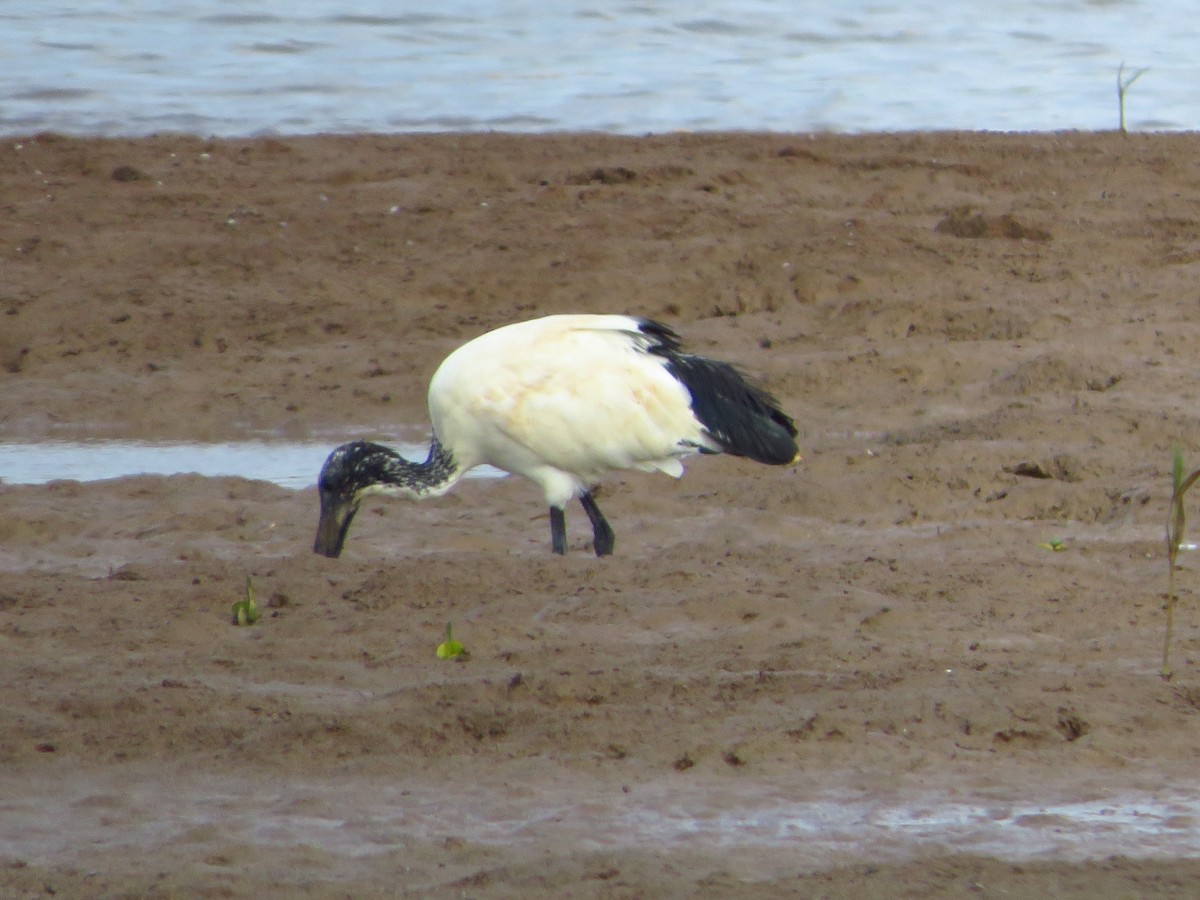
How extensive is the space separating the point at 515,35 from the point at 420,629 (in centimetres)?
1701

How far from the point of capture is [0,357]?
34.4 ft

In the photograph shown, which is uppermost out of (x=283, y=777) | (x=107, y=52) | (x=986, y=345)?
(x=107, y=52)

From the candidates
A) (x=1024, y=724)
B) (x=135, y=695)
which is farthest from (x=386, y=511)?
(x=1024, y=724)

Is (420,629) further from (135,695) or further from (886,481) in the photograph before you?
(886,481)

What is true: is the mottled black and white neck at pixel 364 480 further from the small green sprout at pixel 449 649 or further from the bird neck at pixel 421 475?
the small green sprout at pixel 449 649

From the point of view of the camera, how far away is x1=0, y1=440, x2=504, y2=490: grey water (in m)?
8.69

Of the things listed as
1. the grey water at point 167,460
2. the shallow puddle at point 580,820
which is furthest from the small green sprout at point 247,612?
the grey water at point 167,460

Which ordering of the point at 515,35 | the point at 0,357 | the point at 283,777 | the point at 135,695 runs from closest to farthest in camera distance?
1. the point at 283,777
2. the point at 135,695
3. the point at 0,357
4. the point at 515,35

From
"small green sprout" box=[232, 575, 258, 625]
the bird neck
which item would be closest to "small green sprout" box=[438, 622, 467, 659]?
"small green sprout" box=[232, 575, 258, 625]

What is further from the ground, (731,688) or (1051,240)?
(1051,240)

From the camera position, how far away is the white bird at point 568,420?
285 inches

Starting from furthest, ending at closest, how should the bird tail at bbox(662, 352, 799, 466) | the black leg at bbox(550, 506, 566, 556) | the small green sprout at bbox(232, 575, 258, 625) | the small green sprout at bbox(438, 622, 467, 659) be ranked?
the bird tail at bbox(662, 352, 799, 466), the black leg at bbox(550, 506, 566, 556), the small green sprout at bbox(232, 575, 258, 625), the small green sprout at bbox(438, 622, 467, 659)

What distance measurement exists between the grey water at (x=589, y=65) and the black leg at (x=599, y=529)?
930 cm

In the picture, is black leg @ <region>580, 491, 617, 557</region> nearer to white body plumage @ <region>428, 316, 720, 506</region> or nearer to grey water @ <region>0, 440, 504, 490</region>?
white body plumage @ <region>428, 316, 720, 506</region>
